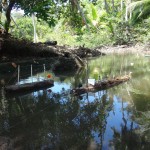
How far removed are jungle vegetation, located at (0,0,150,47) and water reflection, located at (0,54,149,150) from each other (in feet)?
26.7

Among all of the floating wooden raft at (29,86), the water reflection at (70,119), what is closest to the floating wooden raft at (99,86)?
the water reflection at (70,119)

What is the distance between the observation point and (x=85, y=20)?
62.4 ft

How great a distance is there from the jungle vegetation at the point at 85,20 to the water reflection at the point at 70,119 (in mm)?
8127

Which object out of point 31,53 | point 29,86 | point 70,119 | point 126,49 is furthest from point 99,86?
point 126,49

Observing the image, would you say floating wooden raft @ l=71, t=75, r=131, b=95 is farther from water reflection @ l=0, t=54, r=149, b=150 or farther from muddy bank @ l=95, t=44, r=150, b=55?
muddy bank @ l=95, t=44, r=150, b=55

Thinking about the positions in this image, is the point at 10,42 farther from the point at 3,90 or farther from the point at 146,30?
the point at 146,30

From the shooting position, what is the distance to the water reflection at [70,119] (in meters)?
7.06

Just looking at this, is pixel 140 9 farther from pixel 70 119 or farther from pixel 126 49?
pixel 70 119

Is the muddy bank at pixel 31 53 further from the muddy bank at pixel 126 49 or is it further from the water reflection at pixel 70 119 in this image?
the muddy bank at pixel 126 49

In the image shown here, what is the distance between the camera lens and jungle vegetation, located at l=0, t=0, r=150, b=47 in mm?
19297

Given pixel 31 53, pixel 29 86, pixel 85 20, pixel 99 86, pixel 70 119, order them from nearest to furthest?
pixel 70 119
pixel 29 86
pixel 99 86
pixel 85 20
pixel 31 53

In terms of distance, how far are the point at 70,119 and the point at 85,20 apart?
11.4 metres

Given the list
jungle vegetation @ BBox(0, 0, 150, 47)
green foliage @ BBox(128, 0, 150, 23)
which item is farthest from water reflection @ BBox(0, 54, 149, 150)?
green foliage @ BBox(128, 0, 150, 23)

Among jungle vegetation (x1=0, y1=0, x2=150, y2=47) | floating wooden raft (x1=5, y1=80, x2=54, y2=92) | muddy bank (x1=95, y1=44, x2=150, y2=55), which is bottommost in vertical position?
floating wooden raft (x1=5, y1=80, x2=54, y2=92)
